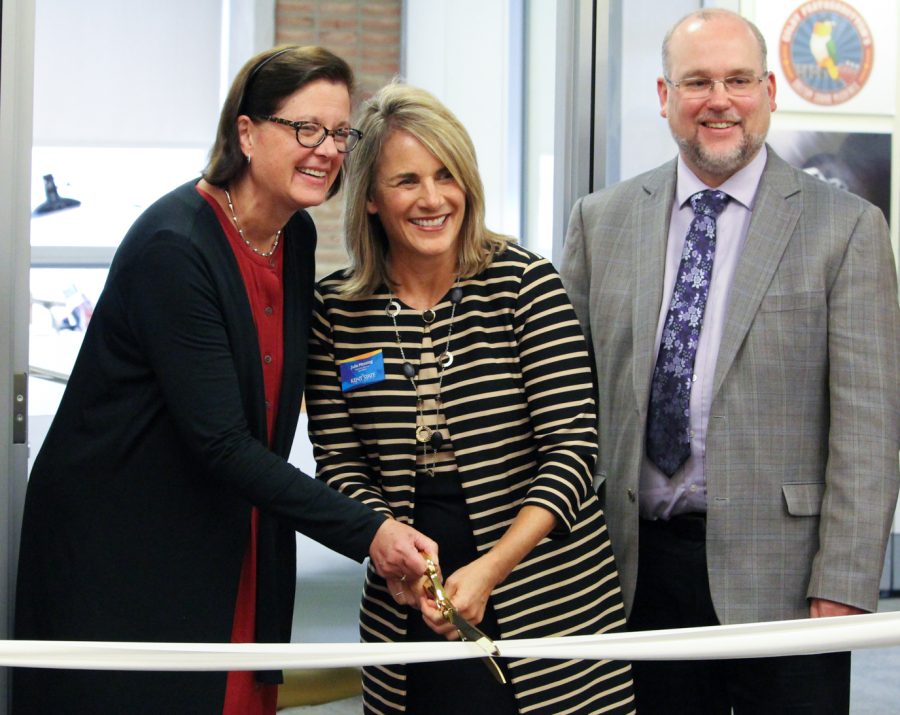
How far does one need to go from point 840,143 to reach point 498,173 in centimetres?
140

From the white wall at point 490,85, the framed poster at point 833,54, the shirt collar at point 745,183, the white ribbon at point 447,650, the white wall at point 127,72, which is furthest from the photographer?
the white wall at point 127,72

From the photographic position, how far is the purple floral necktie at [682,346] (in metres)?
2.18

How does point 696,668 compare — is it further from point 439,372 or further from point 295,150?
point 295,150

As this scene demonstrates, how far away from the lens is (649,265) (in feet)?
7.50

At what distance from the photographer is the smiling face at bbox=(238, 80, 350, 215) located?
1988 millimetres

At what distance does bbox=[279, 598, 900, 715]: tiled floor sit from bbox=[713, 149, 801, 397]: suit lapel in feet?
8.03

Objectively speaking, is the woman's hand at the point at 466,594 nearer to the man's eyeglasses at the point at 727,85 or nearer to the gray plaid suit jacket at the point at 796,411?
the gray plaid suit jacket at the point at 796,411

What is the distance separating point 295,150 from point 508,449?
0.66 m

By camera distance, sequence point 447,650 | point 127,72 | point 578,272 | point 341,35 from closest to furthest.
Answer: point 447,650
point 578,272
point 127,72
point 341,35

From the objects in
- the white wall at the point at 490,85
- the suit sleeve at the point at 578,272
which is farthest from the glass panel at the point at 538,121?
the suit sleeve at the point at 578,272

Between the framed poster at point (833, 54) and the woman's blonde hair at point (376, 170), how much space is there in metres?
1.69

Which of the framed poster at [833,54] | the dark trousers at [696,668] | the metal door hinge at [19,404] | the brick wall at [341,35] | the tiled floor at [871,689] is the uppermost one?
the brick wall at [341,35]

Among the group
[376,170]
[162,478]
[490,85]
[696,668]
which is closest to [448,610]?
[162,478]

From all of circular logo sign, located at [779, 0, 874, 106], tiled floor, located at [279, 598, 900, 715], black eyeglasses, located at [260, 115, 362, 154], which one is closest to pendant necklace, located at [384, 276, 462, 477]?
black eyeglasses, located at [260, 115, 362, 154]
